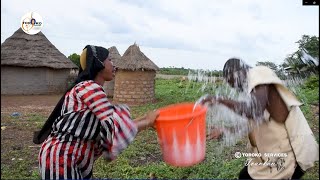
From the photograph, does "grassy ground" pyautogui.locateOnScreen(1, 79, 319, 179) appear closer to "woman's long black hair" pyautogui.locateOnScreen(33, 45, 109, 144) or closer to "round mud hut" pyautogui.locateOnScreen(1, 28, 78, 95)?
"woman's long black hair" pyautogui.locateOnScreen(33, 45, 109, 144)

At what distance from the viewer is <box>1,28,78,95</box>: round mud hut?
58.3 ft

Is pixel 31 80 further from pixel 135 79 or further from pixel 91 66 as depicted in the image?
pixel 91 66

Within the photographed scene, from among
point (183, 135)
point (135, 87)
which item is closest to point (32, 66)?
point (135, 87)

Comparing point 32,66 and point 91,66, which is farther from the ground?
point 32,66

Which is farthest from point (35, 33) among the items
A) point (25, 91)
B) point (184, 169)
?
point (184, 169)

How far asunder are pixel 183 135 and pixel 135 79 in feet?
36.2

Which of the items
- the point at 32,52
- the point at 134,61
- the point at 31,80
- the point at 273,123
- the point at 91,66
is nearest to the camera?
the point at 273,123

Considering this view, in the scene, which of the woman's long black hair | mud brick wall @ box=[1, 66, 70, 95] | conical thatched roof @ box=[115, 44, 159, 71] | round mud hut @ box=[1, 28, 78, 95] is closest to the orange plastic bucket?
the woman's long black hair

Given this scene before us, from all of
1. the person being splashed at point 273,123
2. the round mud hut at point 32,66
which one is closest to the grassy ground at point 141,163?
the person being splashed at point 273,123

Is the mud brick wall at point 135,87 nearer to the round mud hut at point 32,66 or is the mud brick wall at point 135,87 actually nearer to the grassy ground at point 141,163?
the grassy ground at point 141,163

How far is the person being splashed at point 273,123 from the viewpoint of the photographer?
2.10 meters

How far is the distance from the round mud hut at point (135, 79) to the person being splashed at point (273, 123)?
10911 mm

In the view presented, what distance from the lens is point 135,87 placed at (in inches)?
526

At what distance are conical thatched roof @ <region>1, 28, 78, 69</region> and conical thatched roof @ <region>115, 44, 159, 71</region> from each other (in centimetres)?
615
